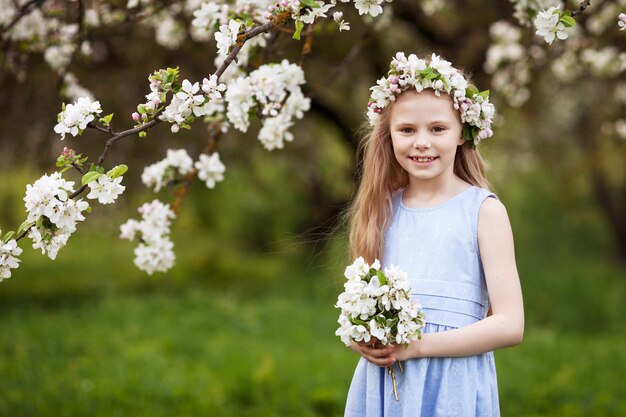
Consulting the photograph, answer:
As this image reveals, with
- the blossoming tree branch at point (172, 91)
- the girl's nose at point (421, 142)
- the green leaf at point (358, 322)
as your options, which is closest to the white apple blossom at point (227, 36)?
the blossoming tree branch at point (172, 91)

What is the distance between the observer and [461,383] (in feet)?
6.72

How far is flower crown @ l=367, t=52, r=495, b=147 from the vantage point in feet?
6.73

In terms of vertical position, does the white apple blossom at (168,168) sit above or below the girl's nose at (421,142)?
above

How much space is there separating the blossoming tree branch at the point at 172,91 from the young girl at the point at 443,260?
0.31 m

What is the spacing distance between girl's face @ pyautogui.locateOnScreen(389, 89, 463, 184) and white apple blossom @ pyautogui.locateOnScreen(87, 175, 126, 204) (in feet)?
2.64

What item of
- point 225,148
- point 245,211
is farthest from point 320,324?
point 245,211

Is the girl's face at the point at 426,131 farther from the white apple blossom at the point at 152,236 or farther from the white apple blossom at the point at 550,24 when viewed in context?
the white apple blossom at the point at 152,236

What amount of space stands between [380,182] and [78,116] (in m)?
0.93

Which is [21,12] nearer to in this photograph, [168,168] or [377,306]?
[168,168]

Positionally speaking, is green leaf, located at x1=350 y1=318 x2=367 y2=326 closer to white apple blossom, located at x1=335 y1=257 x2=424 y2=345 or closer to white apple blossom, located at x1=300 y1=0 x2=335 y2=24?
white apple blossom, located at x1=335 y1=257 x2=424 y2=345

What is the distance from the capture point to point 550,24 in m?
2.17

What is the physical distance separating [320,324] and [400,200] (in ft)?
15.4

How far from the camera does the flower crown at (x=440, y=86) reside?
6.73 ft

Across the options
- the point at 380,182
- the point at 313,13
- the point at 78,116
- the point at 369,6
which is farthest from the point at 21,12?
the point at 380,182
